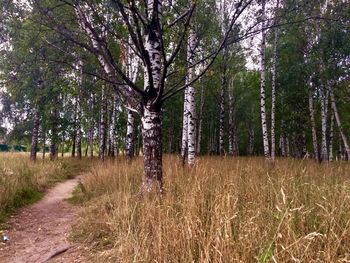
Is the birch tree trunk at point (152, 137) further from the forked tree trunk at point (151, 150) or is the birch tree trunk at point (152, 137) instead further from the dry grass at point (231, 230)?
the dry grass at point (231, 230)

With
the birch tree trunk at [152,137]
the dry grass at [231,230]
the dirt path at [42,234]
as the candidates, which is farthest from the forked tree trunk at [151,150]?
the dirt path at [42,234]

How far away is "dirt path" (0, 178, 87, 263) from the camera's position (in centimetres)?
349

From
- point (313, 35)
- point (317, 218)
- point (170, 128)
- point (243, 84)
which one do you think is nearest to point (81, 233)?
point (317, 218)

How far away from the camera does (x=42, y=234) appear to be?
14.6ft

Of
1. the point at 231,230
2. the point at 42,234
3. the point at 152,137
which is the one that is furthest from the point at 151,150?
the point at 42,234

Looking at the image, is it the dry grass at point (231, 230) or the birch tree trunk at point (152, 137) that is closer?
the dry grass at point (231, 230)

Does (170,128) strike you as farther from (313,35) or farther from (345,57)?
(345,57)

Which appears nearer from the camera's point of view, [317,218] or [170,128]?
[317,218]

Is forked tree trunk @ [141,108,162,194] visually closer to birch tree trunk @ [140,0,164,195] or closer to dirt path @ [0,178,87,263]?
birch tree trunk @ [140,0,164,195]

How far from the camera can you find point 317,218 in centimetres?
281

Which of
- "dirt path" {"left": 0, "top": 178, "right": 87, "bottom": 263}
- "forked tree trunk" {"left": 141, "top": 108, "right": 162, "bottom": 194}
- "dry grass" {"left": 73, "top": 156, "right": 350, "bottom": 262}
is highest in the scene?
"forked tree trunk" {"left": 141, "top": 108, "right": 162, "bottom": 194}

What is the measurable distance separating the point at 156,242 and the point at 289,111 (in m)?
19.0

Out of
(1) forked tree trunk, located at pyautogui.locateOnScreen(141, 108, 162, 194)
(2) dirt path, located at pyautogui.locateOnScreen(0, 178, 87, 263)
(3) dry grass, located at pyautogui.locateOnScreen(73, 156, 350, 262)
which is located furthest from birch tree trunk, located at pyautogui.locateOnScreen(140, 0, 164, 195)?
(2) dirt path, located at pyautogui.locateOnScreen(0, 178, 87, 263)

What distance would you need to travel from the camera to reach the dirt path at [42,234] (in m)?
3.49
